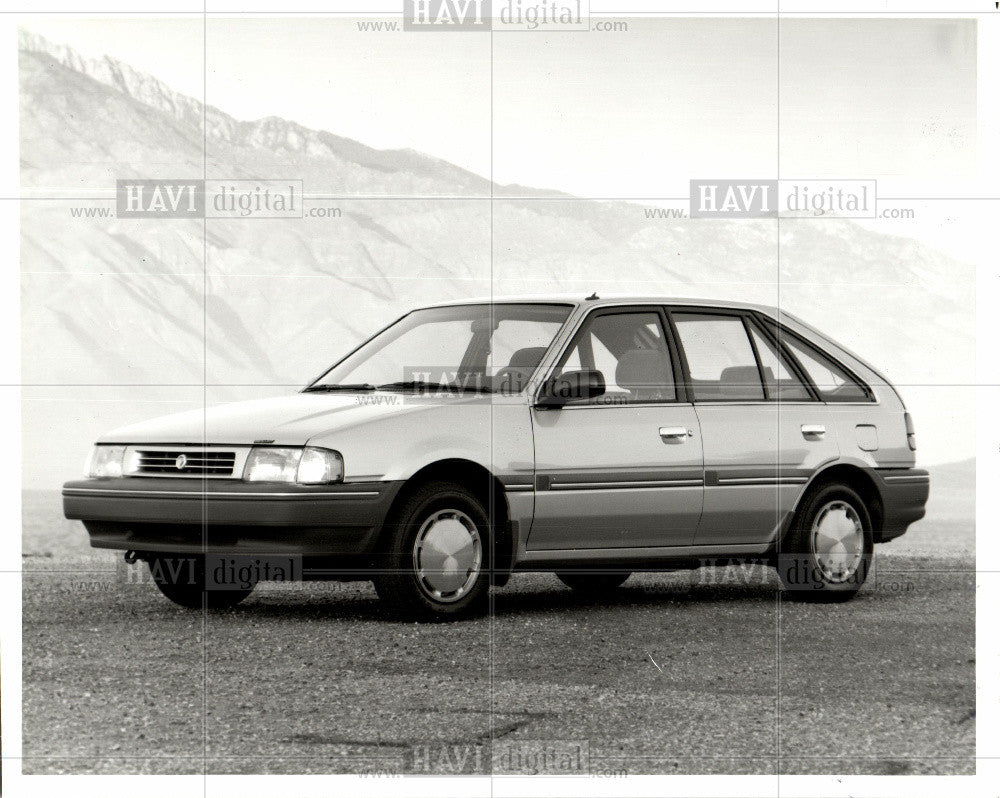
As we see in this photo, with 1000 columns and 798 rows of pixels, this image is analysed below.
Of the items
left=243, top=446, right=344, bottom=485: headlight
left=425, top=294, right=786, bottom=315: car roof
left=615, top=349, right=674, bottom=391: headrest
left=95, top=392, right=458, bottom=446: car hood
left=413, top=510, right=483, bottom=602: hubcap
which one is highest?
left=425, top=294, right=786, bottom=315: car roof

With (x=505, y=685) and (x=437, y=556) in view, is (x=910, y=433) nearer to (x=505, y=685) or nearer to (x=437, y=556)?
(x=437, y=556)

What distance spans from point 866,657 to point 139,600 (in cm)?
479

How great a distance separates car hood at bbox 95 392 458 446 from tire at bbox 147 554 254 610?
0.98 meters

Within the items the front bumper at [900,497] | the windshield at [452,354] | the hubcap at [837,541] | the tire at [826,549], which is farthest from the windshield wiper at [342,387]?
the front bumper at [900,497]

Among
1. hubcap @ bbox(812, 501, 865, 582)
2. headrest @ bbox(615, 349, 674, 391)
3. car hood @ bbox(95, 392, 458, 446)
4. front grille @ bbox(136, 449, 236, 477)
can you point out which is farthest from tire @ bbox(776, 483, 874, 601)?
front grille @ bbox(136, 449, 236, 477)

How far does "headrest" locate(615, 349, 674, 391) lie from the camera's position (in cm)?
1105

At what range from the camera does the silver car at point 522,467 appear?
32.2ft

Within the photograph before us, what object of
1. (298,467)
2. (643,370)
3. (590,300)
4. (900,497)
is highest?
(590,300)

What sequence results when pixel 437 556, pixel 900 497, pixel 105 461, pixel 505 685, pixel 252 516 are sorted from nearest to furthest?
pixel 505 685 < pixel 252 516 < pixel 437 556 < pixel 105 461 < pixel 900 497

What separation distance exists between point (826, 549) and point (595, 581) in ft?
5.57

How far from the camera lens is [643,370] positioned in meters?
11.1

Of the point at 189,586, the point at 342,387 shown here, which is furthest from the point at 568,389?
the point at 189,586

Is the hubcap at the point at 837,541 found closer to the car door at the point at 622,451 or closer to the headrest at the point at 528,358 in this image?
the car door at the point at 622,451

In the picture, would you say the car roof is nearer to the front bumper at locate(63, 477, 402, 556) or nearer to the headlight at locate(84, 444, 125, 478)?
the front bumper at locate(63, 477, 402, 556)
